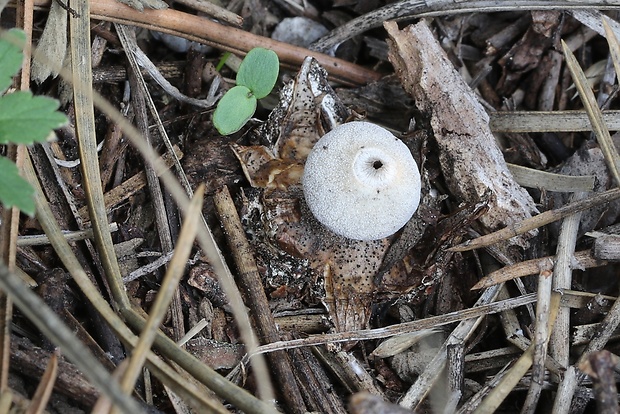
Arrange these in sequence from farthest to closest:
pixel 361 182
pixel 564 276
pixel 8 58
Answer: pixel 564 276, pixel 361 182, pixel 8 58

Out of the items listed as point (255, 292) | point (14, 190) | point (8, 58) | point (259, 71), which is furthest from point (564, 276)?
point (8, 58)

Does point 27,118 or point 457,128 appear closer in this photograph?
point 27,118

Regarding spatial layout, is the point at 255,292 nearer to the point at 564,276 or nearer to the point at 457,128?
the point at 457,128

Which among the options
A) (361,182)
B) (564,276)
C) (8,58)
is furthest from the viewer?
(564,276)

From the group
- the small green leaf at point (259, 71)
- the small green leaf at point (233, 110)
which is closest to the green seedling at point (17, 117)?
the small green leaf at point (233, 110)

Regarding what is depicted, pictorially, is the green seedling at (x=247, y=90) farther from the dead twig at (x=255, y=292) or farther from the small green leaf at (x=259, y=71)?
the dead twig at (x=255, y=292)

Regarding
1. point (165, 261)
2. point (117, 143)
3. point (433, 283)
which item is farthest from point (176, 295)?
point (433, 283)
